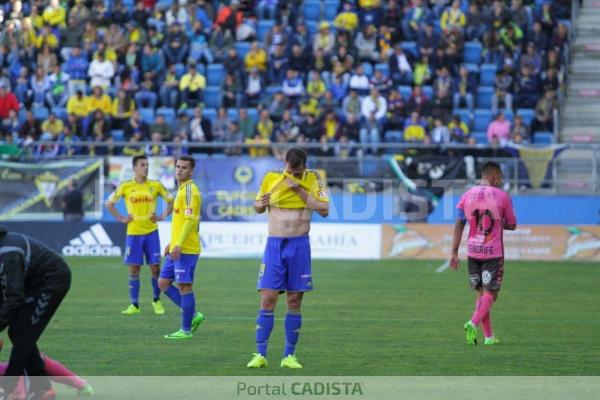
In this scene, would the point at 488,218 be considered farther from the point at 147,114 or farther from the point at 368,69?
the point at 368,69

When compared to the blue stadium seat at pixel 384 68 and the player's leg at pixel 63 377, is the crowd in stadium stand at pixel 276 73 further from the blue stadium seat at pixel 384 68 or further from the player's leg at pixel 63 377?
the player's leg at pixel 63 377

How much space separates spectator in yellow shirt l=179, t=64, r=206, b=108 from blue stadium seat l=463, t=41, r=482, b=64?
25.2 ft

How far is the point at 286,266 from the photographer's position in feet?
38.2

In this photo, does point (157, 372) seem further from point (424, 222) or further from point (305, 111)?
point (305, 111)

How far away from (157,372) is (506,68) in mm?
22873

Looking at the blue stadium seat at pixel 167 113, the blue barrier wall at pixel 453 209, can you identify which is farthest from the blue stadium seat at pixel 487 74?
the blue stadium seat at pixel 167 113

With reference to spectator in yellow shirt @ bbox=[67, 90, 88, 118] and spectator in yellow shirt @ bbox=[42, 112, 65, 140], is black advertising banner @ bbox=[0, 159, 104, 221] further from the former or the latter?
spectator in yellow shirt @ bbox=[67, 90, 88, 118]

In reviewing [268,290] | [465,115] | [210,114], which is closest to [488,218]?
[268,290]

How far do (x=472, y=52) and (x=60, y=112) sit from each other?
11805 millimetres

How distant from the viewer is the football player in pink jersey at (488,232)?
44.5 feet

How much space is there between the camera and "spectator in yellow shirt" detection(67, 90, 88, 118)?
3133 centimetres

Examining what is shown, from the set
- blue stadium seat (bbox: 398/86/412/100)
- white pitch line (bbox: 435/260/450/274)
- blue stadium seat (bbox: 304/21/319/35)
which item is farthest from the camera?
blue stadium seat (bbox: 304/21/319/35)

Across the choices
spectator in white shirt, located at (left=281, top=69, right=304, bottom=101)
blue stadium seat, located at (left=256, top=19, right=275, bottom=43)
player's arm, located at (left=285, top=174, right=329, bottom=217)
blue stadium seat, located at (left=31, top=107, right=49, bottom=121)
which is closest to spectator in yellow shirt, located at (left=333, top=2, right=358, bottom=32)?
blue stadium seat, located at (left=256, top=19, right=275, bottom=43)

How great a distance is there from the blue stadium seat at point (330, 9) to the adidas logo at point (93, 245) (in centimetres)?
1079
